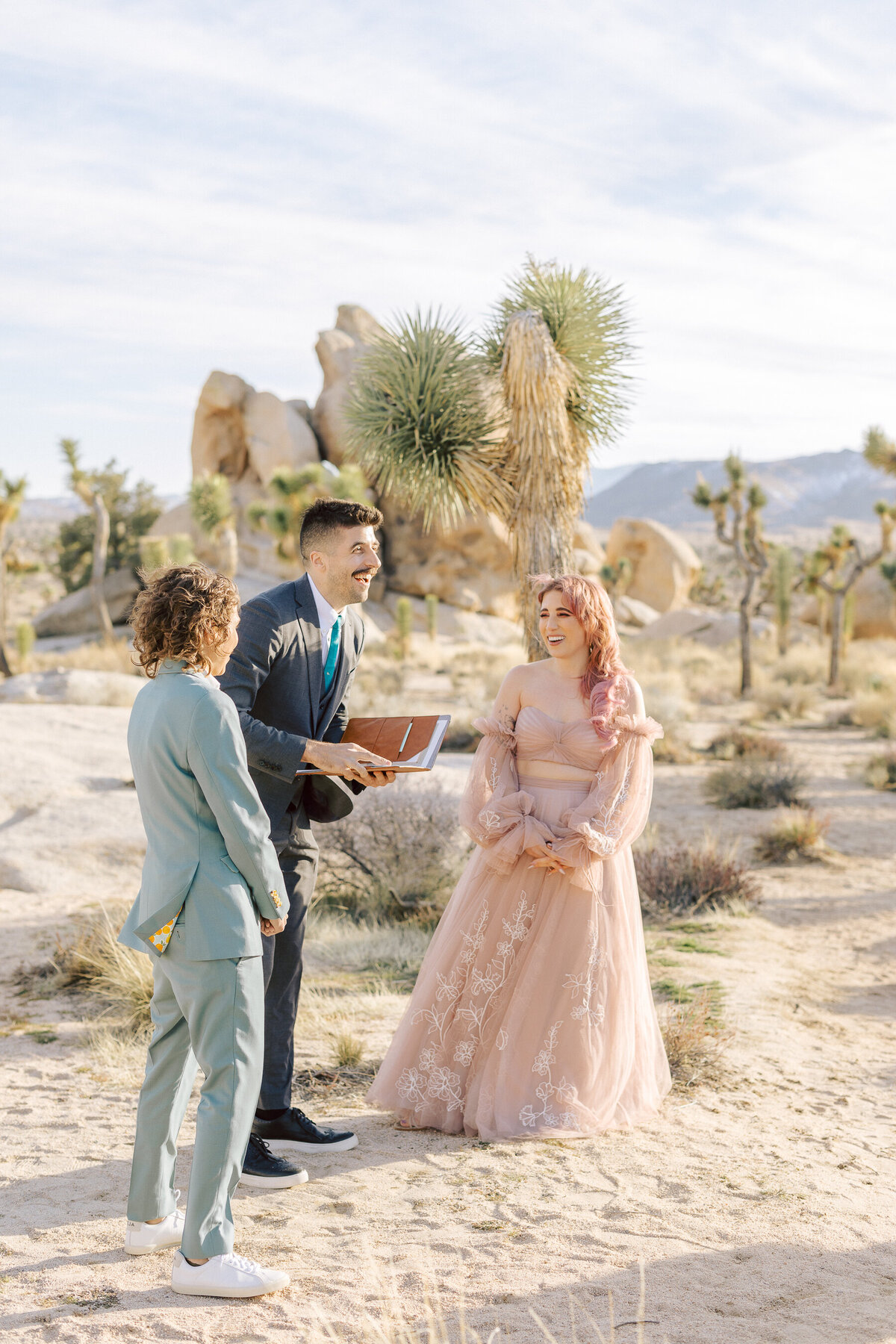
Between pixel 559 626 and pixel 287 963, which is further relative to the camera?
pixel 559 626

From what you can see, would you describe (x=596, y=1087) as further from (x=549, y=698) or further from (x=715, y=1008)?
(x=715, y=1008)

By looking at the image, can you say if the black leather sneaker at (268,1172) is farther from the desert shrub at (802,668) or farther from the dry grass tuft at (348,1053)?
the desert shrub at (802,668)

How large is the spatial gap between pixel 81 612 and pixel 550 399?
82.3ft

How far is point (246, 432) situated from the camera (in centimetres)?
3331

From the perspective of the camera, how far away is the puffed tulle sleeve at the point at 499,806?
385 cm

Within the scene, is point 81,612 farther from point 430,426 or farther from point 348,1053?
point 348,1053

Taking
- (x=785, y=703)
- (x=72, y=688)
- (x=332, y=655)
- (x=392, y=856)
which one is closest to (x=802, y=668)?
(x=785, y=703)

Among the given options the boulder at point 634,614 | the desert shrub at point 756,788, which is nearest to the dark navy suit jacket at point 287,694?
the desert shrub at point 756,788

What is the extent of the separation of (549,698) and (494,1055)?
4.17ft

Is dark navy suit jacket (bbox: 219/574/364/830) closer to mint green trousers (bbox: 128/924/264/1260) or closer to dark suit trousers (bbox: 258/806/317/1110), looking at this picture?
dark suit trousers (bbox: 258/806/317/1110)

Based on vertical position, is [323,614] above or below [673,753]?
above

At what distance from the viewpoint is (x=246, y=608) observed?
329cm

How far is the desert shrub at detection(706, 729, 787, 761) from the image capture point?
43.7 feet

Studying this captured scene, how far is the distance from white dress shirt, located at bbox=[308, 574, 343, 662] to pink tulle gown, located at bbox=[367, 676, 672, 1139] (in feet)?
2.61
